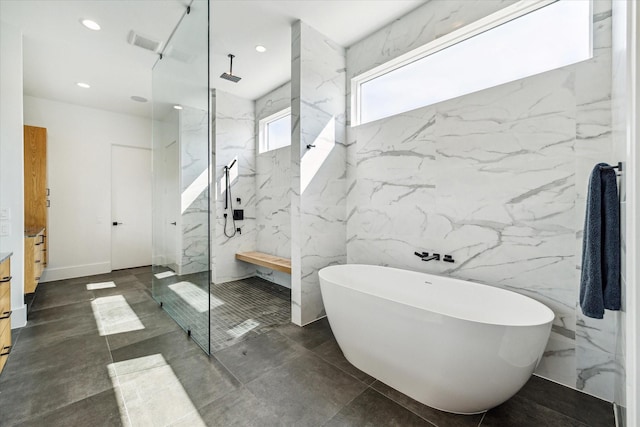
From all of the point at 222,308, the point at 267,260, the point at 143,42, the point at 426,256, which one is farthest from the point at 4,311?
the point at 426,256

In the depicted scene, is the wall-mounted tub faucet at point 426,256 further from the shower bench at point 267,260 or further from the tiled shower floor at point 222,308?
the shower bench at point 267,260

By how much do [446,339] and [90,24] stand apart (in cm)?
419

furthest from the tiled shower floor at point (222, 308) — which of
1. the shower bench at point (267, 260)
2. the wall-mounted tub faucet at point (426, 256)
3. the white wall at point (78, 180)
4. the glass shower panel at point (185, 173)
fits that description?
the white wall at point (78, 180)

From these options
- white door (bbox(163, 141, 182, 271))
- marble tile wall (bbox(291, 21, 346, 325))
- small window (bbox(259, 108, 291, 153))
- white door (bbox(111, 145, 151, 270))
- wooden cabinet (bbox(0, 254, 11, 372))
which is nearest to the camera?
wooden cabinet (bbox(0, 254, 11, 372))

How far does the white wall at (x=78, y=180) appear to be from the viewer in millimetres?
4328

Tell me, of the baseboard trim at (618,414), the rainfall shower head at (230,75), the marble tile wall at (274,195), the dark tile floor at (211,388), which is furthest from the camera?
the marble tile wall at (274,195)

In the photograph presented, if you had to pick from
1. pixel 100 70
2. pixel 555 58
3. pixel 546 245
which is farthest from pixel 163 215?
pixel 555 58

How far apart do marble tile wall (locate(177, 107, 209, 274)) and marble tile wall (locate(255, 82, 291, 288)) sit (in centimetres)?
149

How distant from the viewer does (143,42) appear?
2.95 metres

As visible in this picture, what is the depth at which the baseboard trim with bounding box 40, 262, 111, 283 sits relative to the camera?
14.0 ft

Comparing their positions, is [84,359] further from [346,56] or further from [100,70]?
[346,56]

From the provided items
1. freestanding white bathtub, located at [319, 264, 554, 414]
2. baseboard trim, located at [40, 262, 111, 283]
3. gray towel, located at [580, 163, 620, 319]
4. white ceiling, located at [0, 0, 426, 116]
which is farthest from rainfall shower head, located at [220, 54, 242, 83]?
baseboard trim, located at [40, 262, 111, 283]

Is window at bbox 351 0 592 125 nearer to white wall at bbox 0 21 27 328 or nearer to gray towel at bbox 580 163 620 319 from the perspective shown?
gray towel at bbox 580 163 620 319

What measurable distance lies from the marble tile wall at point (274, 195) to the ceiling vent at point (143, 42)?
160 cm
